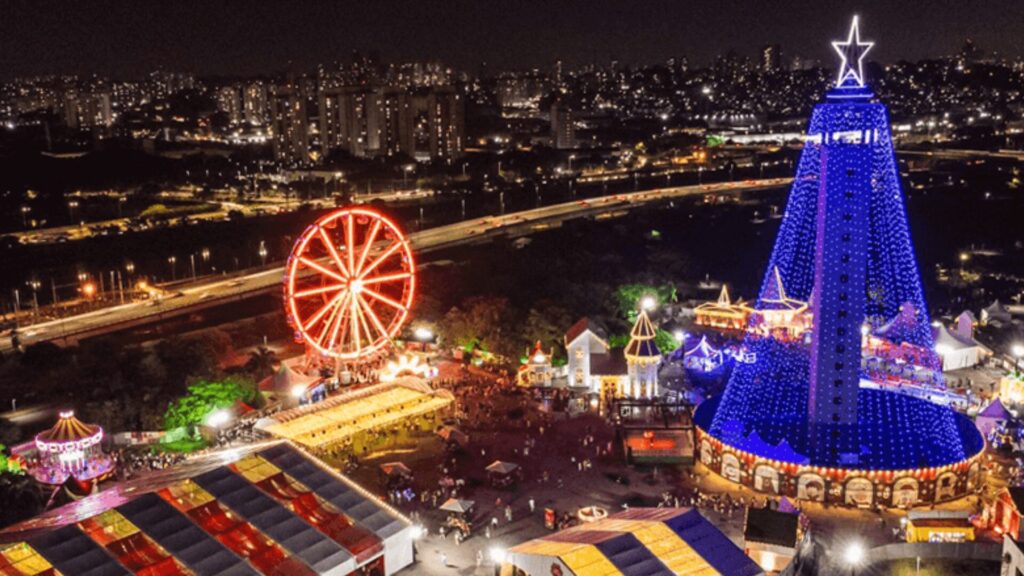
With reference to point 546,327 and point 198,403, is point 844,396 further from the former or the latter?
point 198,403

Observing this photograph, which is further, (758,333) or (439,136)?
(439,136)

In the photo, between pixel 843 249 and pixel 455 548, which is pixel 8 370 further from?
pixel 843 249

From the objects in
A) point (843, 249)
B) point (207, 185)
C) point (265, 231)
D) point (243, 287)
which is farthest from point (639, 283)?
point (207, 185)

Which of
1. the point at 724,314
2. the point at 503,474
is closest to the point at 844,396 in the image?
the point at 503,474

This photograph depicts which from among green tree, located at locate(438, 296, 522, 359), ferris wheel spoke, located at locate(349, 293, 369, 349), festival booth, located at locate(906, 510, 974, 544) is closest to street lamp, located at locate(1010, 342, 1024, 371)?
festival booth, located at locate(906, 510, 974, 544)

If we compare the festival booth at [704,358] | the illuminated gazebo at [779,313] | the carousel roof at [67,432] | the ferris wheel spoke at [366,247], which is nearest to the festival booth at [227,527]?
the carousel roof at [67,432]

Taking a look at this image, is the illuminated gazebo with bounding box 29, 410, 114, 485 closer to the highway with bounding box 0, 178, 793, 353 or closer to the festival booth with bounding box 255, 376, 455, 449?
the festival booth with bounding box 255, 376, 455, 449

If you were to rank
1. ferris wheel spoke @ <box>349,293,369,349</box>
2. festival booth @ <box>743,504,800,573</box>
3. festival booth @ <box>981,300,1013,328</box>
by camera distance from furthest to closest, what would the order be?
festival booth @ <box>981,300,1013,328</box>, ferris wheel spoke @ <box>349,293,369,349</box>, festival booth @ <box>743,504,800,573</box>
